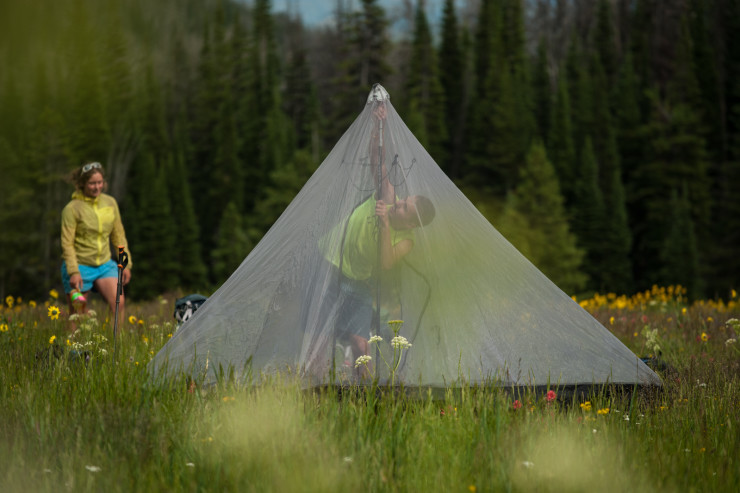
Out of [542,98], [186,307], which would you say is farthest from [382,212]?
[542,98]

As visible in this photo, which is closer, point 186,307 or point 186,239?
point 186,307

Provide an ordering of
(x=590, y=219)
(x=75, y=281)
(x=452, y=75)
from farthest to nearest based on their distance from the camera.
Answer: (x=452, y=75) → (x=590, y=219) → (x=75, y=281)

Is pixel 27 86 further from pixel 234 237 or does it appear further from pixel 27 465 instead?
pixel 27 465

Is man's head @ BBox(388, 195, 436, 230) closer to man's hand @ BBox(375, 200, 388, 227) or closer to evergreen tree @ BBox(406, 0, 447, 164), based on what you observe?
man's hand @ BBox(375, 200, 388, 227)

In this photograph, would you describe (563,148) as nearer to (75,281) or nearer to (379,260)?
(75,281)

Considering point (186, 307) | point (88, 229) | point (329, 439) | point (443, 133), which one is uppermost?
point (443, 133)

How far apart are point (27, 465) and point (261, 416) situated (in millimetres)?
989

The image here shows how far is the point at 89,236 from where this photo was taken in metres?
7.04

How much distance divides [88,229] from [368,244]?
10.8ft

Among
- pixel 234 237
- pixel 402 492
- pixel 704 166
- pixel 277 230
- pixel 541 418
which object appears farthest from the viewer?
pixel 704 166

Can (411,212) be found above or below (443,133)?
below

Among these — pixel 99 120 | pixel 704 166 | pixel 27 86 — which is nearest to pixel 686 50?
pixel 704 166

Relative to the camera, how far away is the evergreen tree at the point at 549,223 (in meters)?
49.1

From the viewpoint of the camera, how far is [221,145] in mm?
71438
